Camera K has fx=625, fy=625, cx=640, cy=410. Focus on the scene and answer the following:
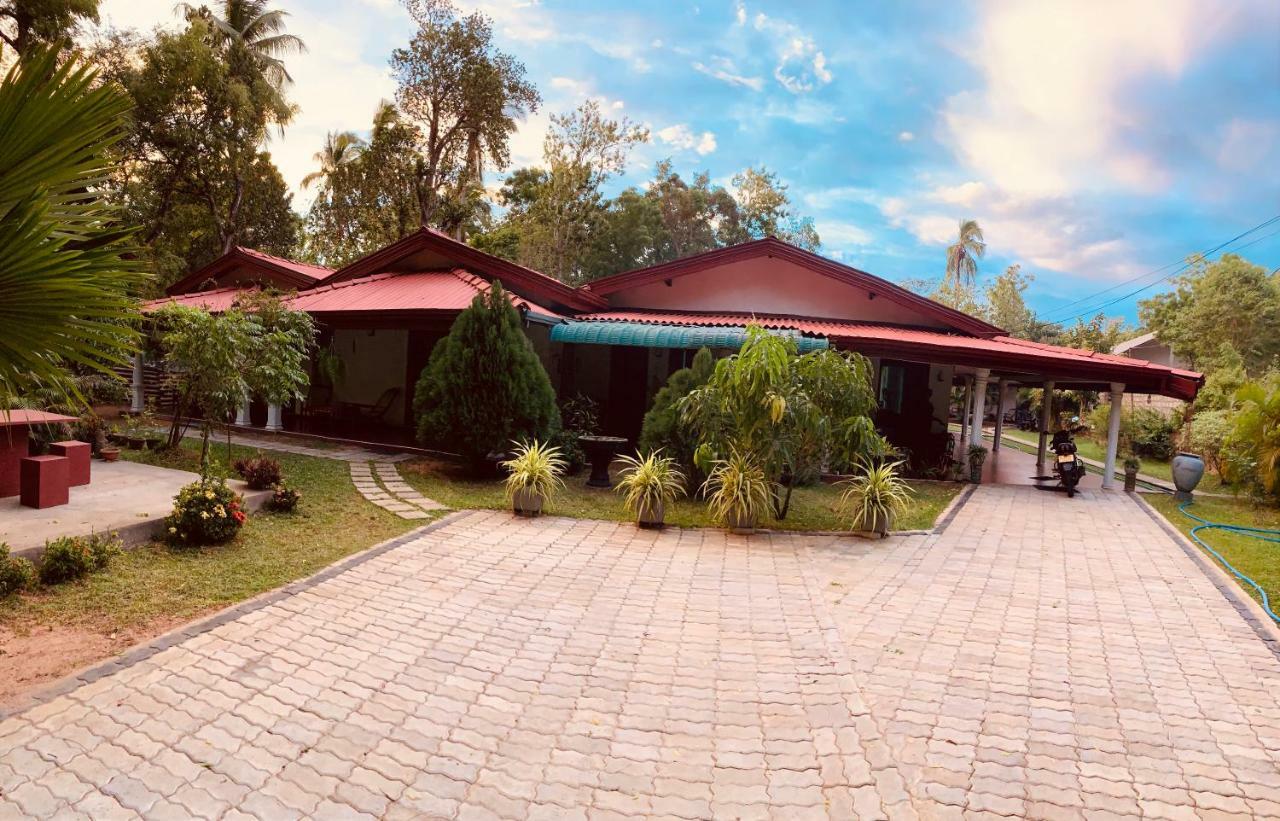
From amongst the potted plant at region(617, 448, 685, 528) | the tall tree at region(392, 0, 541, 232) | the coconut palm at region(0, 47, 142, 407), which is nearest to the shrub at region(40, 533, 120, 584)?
the coconut palm at region(0, 47, 142, 407)

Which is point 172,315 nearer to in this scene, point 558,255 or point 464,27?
point 464,27

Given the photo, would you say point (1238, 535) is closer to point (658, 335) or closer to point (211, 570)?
point (658, 335)

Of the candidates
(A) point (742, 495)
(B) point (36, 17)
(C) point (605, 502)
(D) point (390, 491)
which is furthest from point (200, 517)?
(B) point (36, 17)

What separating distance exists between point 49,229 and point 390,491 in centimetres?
647

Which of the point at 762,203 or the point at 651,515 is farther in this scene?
Result: the point at 762,203

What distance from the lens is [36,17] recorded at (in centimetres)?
1627

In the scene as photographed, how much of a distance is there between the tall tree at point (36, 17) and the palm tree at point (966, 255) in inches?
1801

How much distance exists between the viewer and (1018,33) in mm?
9914

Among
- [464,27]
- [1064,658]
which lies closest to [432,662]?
[1064,658]

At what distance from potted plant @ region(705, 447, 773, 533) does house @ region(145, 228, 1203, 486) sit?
4.44 meters

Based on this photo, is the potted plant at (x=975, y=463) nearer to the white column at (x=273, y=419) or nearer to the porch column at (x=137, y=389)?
the white column at (x=273, y=419)

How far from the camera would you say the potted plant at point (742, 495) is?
757 centimetres

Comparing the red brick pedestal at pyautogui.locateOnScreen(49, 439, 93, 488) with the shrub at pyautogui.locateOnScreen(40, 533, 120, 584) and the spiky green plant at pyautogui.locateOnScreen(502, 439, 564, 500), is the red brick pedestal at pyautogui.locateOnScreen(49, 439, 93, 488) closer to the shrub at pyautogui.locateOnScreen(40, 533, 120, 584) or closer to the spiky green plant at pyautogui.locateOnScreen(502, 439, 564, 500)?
the shrub at pyautogui.locateOnScreen(40, 533, 120, 584)

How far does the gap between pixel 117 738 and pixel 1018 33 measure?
13300mm
